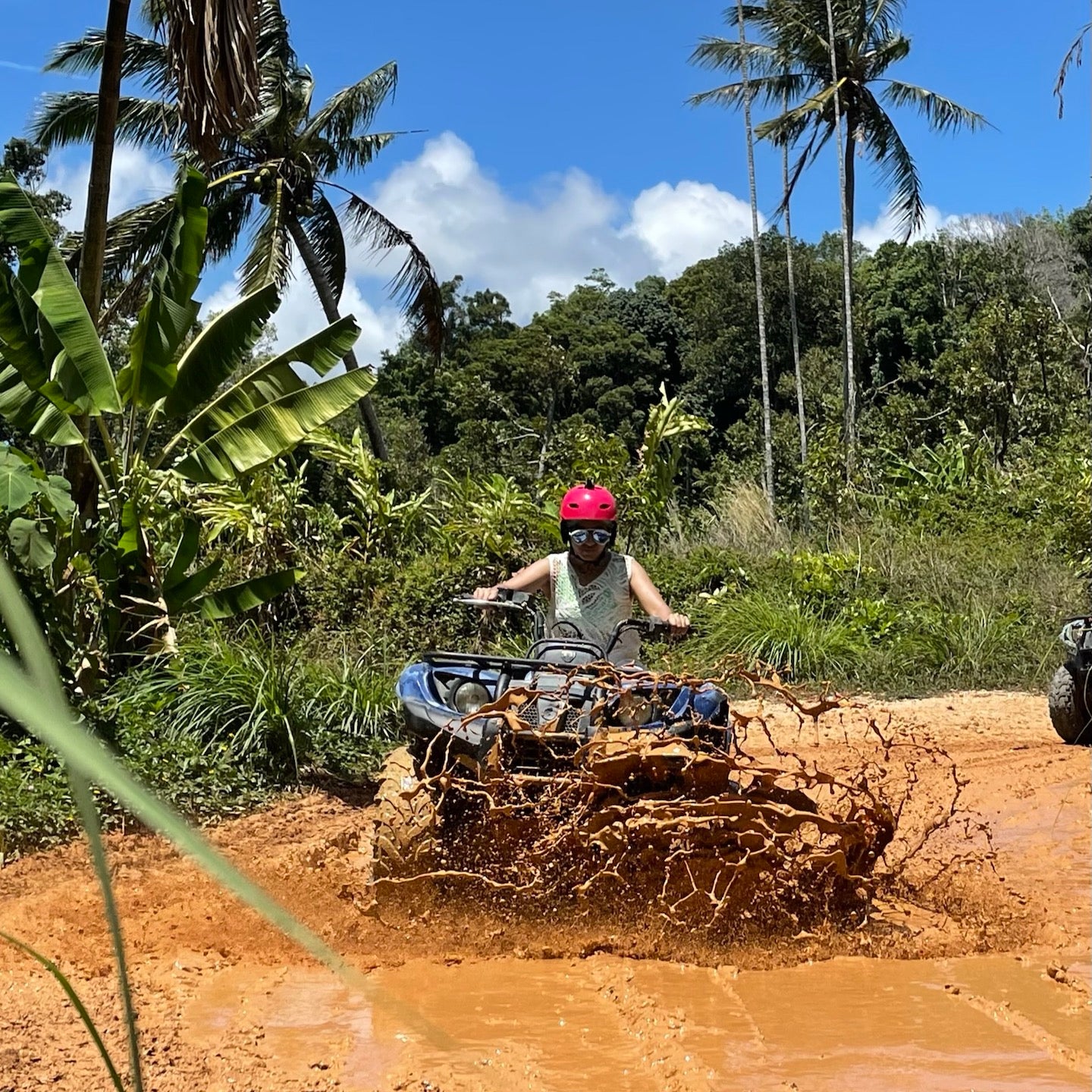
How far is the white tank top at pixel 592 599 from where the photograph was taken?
643cm

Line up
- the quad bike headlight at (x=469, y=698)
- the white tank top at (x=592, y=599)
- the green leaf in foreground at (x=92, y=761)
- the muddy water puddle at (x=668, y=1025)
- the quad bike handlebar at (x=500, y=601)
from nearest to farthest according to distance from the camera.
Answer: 1. the green leaf in foreground at (x=92, y=761)
2. the muddy water puddle at (x=668, y=1025)
3. the quad bike headlight at (x=469, y=698)
4. the quad bike handlebar at (x=500, y=601)
5. the white tank top at (x=592, y=599)

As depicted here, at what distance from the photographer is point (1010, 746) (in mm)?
9367

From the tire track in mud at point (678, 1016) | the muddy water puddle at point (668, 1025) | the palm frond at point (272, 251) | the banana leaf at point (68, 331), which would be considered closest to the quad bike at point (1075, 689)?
the muddy water puddle at point (668, 1025)

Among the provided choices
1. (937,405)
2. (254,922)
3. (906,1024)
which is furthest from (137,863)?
(937,405)

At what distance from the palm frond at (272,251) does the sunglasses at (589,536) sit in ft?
46.1

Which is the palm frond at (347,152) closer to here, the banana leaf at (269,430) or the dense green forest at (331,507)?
the dense green forest at (331,507)

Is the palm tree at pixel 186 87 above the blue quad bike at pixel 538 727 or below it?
above

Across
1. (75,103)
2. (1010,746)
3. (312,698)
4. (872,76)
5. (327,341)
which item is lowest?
(1010,746)

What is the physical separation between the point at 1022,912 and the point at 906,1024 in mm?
1495

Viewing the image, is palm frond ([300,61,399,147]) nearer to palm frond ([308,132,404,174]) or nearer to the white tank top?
palm frond ([308,132,404,174])

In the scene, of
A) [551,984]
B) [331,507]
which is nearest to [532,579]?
[551,984]

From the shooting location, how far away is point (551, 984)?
15.5 ft

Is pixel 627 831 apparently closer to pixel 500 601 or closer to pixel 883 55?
pixel 500 601

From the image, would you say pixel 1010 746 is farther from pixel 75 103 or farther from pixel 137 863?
pixel 75 103
